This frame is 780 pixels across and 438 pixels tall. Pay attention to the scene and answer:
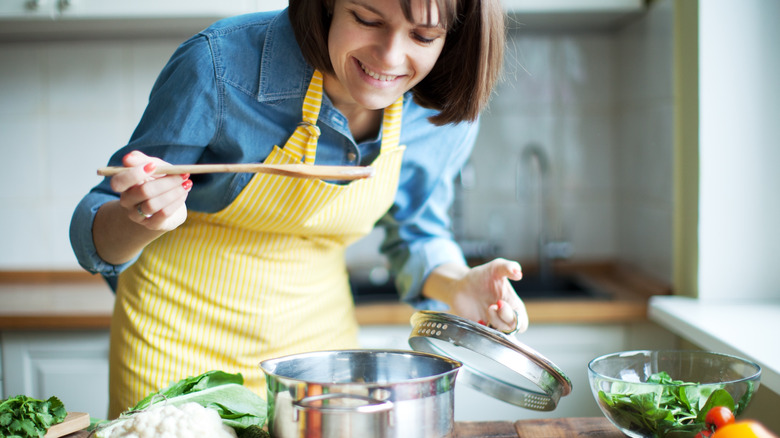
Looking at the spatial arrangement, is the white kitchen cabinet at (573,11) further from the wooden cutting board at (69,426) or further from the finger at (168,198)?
the wooden cutting board at (69,426)

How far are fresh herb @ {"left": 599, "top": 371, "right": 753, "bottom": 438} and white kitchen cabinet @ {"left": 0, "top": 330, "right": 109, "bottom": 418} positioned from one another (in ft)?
4.73

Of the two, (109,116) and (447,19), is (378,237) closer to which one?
(109,116)

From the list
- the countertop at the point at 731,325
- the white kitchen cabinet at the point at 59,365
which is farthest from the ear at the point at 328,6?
the white kitchen cabinet at the point at 59,365

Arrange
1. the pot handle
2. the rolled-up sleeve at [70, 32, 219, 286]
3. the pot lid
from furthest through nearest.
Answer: the rolled-up sleeve at [70, 32, 219, 286] < the pot lid < the pot handle

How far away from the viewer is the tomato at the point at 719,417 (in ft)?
2.24

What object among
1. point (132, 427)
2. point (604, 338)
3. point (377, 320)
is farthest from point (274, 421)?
point (604, 338)

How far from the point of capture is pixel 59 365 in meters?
1.79

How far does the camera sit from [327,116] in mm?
1010

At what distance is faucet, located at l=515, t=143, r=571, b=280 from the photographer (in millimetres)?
2158

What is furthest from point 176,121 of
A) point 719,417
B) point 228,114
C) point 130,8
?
point 130,8

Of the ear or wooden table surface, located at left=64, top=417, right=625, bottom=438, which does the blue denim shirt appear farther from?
wooden table surface, located at left=64, top=417, right=625, bottom=438

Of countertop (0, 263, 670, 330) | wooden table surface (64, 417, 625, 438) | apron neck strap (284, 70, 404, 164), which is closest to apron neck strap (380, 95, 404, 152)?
apron neck strap (284, 70, 404, 164)

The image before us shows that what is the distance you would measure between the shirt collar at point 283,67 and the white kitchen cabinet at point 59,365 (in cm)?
109

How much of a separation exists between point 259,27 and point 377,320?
93 cm
